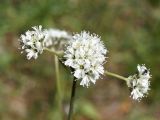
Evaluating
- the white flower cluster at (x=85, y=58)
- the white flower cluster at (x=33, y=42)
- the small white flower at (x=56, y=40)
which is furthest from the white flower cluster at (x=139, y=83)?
the small white flower at (x=56, y=40)

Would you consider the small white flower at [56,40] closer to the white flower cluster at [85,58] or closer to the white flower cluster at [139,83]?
the white flower cluster at [85,58]

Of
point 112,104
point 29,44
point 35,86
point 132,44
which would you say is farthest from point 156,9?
point 29,44

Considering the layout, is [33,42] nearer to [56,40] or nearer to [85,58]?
[85,58]

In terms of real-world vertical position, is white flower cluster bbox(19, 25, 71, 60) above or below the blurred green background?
below

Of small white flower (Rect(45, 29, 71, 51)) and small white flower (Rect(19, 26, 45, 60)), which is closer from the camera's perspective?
small white flower (Rect(19, 26, 45, 60))

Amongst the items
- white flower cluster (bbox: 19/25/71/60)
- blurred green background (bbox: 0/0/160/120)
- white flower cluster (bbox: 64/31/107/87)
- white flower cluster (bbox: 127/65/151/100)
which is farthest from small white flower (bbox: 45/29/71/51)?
→ blurred green background (bbox: 0/0/160/120)

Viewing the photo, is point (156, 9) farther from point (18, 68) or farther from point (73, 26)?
point (18, 68)

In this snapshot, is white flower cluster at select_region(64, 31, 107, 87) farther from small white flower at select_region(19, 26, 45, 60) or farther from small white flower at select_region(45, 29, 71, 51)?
small white flower at select_region(45, 29, 71, 51)

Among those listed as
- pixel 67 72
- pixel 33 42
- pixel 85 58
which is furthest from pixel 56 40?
pixel 67 72
